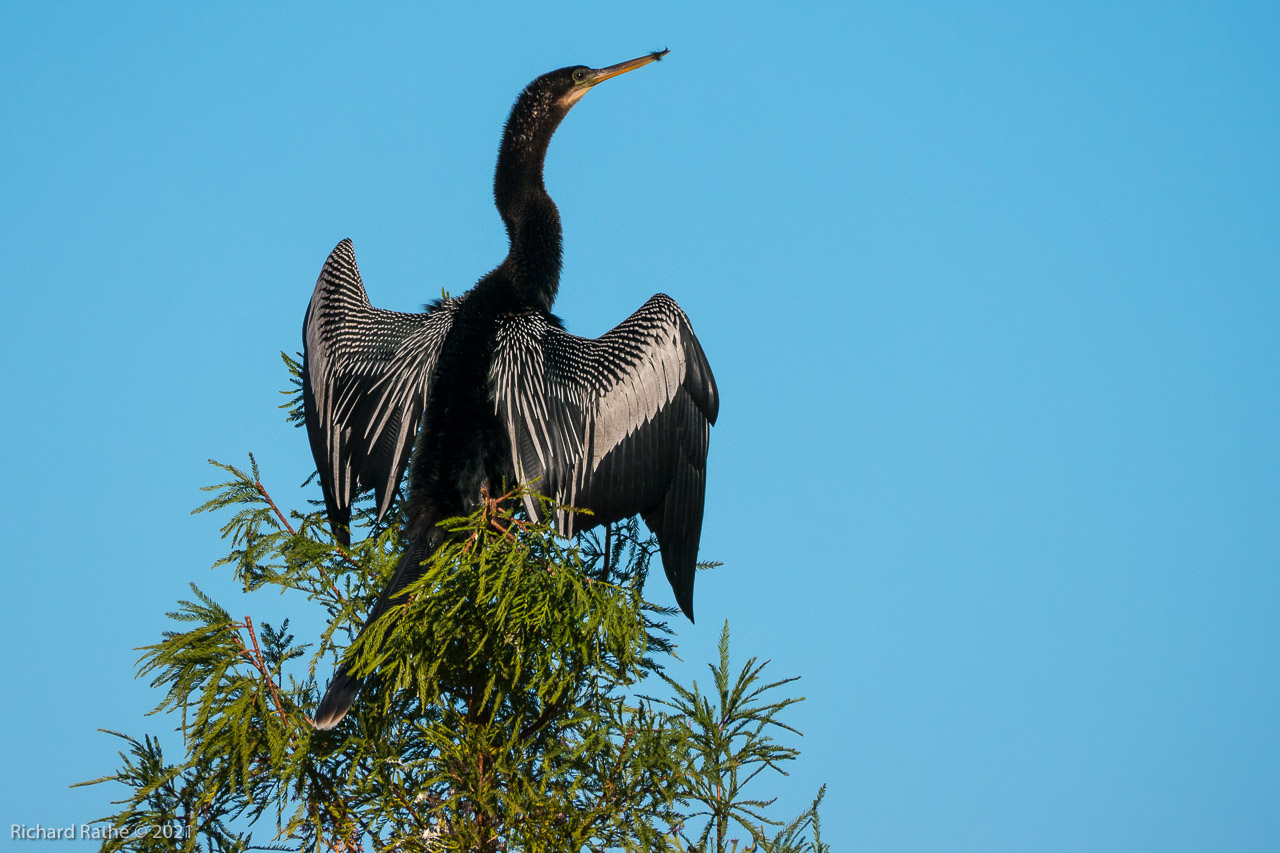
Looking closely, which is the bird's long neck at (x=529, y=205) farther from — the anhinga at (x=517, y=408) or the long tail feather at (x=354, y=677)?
the long tail feather at (x=354, y=677)

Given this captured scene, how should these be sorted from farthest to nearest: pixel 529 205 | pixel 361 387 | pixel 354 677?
pixel 529 205 → pixel 361 387 → pixel 354 677

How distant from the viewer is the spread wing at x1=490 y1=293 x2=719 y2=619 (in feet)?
15.0

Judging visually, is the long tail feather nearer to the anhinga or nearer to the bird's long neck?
the anhinga

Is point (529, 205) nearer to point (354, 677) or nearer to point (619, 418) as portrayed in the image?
point (619, 418)

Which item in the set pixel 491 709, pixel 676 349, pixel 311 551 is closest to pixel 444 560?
pixel 491 709

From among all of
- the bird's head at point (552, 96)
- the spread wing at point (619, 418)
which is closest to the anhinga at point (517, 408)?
the spread wing at point (619, 418)

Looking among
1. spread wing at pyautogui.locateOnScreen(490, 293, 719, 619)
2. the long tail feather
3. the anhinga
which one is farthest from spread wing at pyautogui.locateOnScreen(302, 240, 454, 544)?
the long tail feather

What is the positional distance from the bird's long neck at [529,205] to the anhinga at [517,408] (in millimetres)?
13

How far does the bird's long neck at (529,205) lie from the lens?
210 inches

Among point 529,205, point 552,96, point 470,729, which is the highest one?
point 552,96

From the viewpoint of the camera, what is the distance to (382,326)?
5344mm

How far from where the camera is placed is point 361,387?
16.3 feet

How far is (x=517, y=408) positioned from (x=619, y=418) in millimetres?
451

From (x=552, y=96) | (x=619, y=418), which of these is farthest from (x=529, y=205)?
(x=619, y=418)
